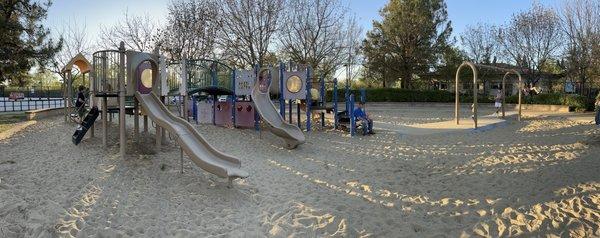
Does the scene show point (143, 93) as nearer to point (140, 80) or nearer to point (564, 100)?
point (140, 80)

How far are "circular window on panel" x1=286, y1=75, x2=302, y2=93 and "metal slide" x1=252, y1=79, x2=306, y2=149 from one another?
134cm

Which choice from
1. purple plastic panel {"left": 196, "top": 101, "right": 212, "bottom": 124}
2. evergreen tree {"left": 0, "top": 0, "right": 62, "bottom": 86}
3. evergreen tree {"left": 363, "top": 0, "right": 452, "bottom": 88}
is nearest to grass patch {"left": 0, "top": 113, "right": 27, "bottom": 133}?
evergreen tree {"left": 0, "top": 0, "right": 62, "bottom": 86}

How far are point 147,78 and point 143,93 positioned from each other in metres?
0.38

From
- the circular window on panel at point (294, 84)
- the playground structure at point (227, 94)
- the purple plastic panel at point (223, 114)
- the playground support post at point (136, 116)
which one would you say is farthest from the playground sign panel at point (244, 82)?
the playground support post at point (136, 116)

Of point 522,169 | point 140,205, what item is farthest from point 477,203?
point 140,205

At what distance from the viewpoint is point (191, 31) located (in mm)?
28875

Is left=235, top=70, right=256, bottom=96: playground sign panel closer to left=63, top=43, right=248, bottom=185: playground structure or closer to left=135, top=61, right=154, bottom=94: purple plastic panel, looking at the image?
left=63, top=43, right=248, bottom=185: playground structure

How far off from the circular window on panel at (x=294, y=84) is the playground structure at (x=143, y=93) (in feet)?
16.2

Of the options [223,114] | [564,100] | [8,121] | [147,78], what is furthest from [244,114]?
[564,100]

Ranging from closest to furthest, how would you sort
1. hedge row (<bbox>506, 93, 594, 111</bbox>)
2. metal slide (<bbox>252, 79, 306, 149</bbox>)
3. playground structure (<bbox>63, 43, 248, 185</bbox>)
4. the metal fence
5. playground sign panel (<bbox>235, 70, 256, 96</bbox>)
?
playground structure (<bbox>63, 43, 248, 185</bbox>) → metal slide (<bbox>252, 79, 306, 149</bbox>) → playground sign panel (<bbox>235, 70, 256, 96</bbox>) → hedge row (<bbox>506, 93, 594, 111</bbox>) → the metal fence

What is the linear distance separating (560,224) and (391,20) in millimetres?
36697

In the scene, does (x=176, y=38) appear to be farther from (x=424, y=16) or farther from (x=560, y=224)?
(x=560, y=224)

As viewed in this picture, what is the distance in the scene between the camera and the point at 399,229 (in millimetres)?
5246

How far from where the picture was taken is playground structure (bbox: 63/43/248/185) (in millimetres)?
7887
